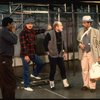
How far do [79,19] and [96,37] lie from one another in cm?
775

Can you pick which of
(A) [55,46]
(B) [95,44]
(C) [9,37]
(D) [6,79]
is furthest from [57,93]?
(C) [9,37]

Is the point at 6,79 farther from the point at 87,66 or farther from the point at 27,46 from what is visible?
the point at 87,66

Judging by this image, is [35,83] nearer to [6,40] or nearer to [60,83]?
[60,83]

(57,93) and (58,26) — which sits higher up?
(58,26)

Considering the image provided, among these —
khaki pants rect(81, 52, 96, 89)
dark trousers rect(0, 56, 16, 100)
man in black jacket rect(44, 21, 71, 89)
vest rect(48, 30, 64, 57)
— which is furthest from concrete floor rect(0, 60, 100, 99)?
dark trousers rect(0, 56, 16, 100)

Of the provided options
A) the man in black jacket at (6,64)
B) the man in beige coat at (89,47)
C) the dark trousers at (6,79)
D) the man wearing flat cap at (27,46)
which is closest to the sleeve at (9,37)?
the man in black jacket at (6,64)

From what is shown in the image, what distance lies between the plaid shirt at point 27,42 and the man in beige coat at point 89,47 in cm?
122

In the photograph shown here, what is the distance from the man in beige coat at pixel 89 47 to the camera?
30.5ft

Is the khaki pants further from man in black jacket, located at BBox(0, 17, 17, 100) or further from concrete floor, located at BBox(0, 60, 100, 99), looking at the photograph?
man in black jacket, located at BBox(0, 17, 17, 100)

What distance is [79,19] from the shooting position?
55.8ft

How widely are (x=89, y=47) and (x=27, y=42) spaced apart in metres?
1.53

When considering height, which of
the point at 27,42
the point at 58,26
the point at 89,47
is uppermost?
the point at 58,26

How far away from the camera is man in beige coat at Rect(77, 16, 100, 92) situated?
366 inches

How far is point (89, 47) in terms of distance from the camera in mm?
9336
